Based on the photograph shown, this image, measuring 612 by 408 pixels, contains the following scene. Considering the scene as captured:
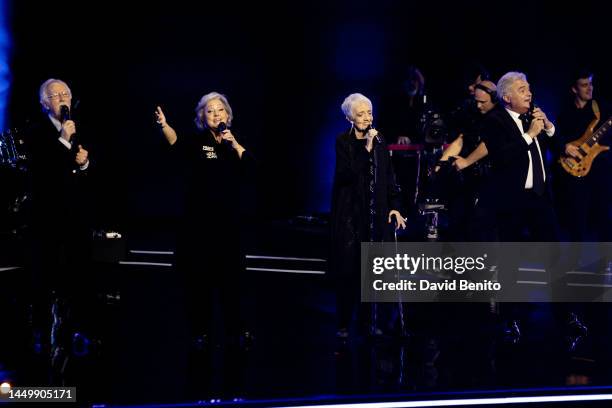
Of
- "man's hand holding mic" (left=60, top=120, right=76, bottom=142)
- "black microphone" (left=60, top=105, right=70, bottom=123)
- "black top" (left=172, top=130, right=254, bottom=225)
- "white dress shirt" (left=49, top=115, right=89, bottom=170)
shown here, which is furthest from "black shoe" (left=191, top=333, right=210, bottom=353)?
"black microphone" (left=60, top=105, right=70, bottom=123)

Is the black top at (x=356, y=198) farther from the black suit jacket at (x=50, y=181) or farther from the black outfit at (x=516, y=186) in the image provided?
the black suit jacket at (x=50, y=181)

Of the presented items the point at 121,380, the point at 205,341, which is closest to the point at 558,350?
the point at 205,341

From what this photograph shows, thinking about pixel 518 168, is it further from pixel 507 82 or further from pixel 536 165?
pixel 507 82

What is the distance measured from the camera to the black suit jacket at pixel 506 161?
19.3 feet

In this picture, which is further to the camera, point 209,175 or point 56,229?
point 209,175

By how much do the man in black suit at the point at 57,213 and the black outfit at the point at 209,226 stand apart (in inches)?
24.5

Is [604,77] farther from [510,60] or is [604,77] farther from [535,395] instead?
[535,395]

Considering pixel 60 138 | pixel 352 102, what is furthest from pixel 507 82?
pixel 60 138

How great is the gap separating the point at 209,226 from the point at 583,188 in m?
3.87

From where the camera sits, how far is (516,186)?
5.89m

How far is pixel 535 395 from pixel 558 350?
34.6 inches

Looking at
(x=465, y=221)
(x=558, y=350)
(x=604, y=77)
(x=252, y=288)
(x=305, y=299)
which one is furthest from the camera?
(x=604, y=77)

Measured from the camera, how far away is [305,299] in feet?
23.2

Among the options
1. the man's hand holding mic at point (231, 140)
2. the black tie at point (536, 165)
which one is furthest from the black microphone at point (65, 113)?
the black tie at point (536, 165)
